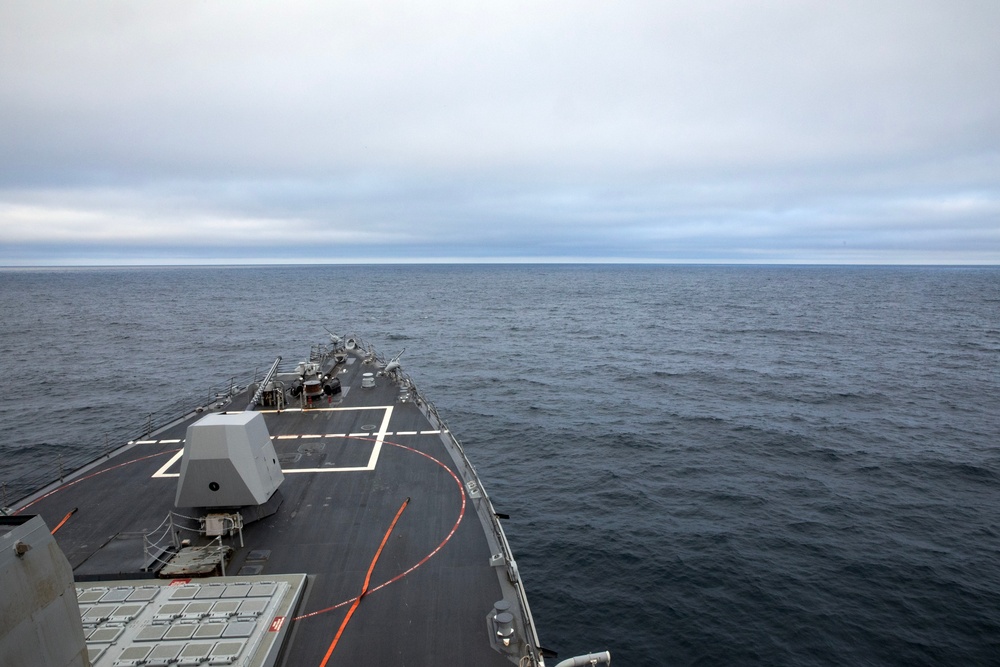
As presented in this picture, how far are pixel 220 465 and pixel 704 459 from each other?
94.9ft

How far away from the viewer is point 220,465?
653 inches

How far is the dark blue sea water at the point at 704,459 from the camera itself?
67.5 feet

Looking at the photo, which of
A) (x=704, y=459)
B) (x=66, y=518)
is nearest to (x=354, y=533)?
(x=66, y=518)

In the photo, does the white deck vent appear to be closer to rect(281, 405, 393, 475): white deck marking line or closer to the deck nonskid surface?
the deck nonskid surface

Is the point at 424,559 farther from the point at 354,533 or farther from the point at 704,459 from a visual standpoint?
the point at 704,459

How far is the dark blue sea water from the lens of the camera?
20.6 metres

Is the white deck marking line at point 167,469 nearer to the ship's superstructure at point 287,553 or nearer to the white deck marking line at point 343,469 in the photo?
the white deck marking line at point 343,469

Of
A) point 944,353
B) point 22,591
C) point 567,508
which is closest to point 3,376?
point 567,508

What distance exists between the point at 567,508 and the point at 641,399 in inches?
915

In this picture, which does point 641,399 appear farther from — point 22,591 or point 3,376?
point 3,376

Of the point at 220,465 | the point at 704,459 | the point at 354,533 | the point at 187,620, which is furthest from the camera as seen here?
the point at 704,459

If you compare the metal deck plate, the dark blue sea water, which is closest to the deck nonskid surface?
the metal deck plate

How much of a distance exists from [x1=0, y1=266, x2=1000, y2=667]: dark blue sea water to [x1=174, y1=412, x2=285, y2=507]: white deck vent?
11.7 metres

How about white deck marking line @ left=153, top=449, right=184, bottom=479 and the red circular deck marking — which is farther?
white deck marking line @ left=153, top=449, right=184, bottom=479
